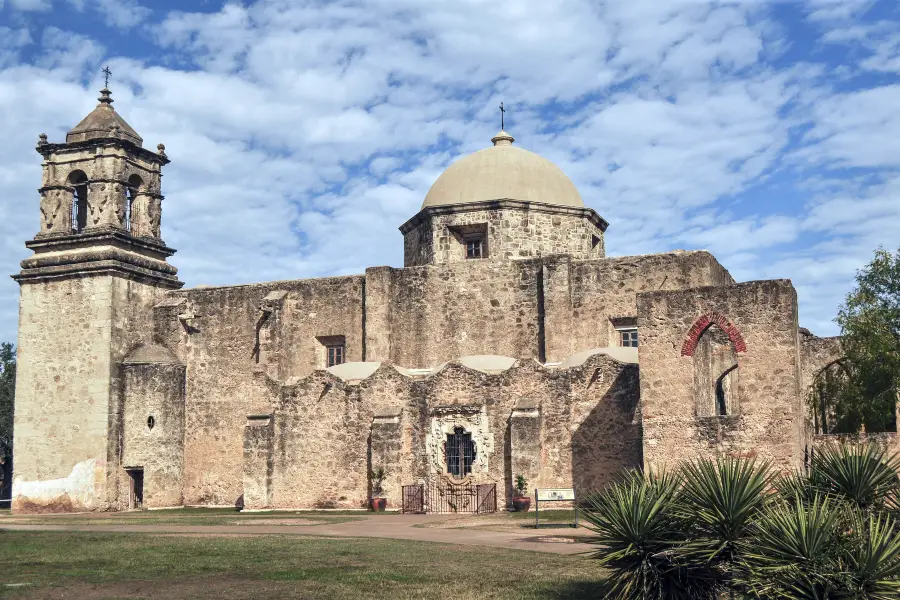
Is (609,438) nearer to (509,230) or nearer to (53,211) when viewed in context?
(509,230)

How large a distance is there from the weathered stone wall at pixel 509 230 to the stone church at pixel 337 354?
0.06 meters

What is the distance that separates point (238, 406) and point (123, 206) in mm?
7068

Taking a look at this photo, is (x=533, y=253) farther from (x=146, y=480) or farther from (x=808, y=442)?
(x=146, y=480)

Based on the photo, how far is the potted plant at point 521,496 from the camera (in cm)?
2339

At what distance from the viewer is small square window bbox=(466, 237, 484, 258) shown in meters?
30.2

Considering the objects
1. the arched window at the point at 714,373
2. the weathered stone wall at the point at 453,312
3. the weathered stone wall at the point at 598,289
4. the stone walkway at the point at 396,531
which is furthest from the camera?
the weathered stone wall at the point at 453,312

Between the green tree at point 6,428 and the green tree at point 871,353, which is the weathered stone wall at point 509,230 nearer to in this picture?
the green tree at point 871,353

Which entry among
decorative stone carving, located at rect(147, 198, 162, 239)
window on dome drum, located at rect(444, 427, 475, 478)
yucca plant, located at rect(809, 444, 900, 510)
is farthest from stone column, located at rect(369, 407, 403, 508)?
yucca plant, located at rect(809, 444, 900, 510)

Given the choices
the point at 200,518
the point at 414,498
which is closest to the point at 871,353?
the point at 414,498

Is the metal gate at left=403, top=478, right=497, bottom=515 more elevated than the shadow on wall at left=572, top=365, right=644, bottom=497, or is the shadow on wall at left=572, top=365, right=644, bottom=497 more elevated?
the shadow on wall at left=572, top=365, right=644, bottom=497

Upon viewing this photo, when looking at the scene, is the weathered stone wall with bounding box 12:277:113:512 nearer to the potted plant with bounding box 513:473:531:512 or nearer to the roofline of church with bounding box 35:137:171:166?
the roofline of church with bounding box 35:137:171:166

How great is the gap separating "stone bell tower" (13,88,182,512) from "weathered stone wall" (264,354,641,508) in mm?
5961

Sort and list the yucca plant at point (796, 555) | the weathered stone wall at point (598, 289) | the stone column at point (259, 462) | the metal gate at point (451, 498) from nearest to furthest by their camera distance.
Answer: the yucca plant at point (796, 555) → the metal gate at point (451, 498) → the stone column at point (259, 462) → the weathered stone wall at point (598, 289)

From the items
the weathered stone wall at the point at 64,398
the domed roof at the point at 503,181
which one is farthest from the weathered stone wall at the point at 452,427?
the domed roof at the point at 503,181
